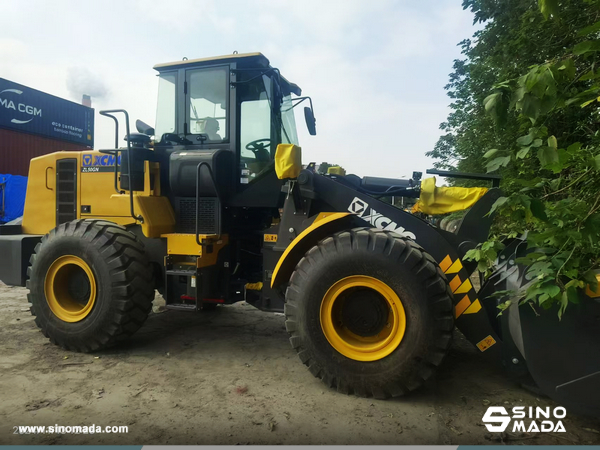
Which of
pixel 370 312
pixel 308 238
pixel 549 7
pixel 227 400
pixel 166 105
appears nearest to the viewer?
pixel 549 7

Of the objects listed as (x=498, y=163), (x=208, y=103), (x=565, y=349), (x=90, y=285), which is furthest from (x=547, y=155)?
(x=90, y=285)

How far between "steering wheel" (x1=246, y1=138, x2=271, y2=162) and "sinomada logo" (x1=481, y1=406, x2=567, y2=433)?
292 centimetres

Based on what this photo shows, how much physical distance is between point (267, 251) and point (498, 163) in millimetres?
2402

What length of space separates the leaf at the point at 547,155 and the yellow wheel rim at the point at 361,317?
4.72 feet

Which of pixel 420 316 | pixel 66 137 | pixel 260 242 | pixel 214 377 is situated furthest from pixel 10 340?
pixel 66 137

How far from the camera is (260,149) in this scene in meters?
4.26

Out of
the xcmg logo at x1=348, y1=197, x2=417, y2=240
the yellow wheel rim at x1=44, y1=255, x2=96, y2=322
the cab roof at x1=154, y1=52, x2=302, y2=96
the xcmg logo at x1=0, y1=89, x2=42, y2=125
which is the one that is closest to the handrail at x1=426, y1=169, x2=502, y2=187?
the xcmg logo at x1=348, y1=197, x2=417, y2=240

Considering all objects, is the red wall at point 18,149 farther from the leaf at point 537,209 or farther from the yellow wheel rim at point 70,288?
the leaf at point 537,209

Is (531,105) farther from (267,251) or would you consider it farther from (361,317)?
(267,251)

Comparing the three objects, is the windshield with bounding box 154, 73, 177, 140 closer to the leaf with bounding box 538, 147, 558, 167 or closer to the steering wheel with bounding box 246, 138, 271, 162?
the steering wheel with bounding box 246, 138, 271, 162

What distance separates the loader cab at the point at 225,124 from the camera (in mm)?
4098

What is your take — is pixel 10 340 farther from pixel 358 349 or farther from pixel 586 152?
pixel 586 152

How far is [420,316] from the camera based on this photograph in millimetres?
2832

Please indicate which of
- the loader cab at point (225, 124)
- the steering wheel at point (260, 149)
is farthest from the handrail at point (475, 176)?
the steering wheel at point (260, 149)
